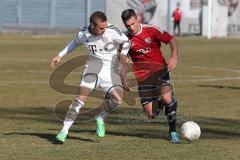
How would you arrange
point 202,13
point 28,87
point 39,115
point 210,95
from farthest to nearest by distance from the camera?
point 202,13 < point 28,87 < point 210,95 < point 39,115

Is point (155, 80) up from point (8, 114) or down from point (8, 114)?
up

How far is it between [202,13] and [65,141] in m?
47.2

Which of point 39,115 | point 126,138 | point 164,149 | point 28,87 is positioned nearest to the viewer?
point 164,149

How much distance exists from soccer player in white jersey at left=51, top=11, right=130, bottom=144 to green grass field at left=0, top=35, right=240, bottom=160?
65 cm

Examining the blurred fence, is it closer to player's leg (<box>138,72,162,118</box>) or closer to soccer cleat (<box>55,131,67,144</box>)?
player's leg (<box>138,72,162,118</box>)

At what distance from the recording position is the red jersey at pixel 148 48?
12734mm

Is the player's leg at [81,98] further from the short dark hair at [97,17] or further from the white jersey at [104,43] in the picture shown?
the short dark hair at [97,17]

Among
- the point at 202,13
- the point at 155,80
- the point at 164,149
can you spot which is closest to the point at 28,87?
the point at 155,80

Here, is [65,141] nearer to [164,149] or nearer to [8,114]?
[164,149]

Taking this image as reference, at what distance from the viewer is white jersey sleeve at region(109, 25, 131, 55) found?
40.6 ft

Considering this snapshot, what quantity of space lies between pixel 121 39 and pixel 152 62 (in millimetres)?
787

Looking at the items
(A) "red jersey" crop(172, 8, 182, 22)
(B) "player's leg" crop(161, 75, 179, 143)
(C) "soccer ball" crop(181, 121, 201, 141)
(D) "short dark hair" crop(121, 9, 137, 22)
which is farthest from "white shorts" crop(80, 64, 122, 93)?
(A) "red jersey" crop(172, 8, 182, 22)

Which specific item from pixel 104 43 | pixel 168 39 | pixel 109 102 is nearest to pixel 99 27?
pixel 104 43

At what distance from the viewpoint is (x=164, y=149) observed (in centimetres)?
1142
